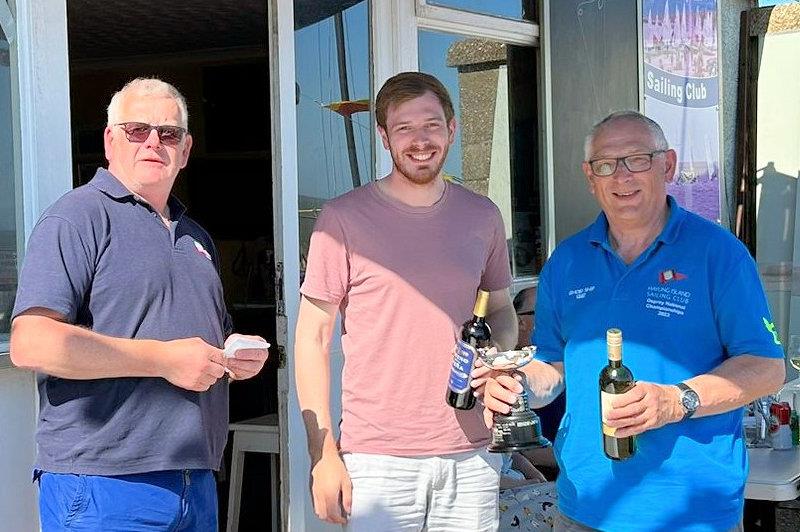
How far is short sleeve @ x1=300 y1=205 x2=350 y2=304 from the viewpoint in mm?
2559

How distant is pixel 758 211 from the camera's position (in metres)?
8.28

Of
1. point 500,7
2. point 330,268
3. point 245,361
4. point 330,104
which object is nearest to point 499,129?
point 500,7

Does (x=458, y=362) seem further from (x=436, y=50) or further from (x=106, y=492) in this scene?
(x=436, y=50)

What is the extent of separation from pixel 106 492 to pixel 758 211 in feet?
23.3

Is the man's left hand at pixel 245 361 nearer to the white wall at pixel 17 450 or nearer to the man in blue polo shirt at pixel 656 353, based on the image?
the man in blue polo shirt at pixel 656 353

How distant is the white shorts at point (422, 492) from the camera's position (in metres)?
2.53

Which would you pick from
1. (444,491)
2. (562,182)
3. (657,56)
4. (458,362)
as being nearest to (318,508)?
(444,491)

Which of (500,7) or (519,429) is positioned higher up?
(500,7)

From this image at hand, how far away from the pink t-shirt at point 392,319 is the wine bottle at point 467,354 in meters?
0.04

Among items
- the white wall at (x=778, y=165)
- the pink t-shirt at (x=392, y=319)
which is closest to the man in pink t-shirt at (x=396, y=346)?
the pink t-shirt at (x=392, y=319)

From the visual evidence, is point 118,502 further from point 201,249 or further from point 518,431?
point 518,431

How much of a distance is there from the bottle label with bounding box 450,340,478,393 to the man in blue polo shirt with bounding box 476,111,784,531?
0.12 feet

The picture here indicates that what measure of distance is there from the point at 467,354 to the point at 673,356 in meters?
0.48

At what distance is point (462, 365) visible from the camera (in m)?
2.44
